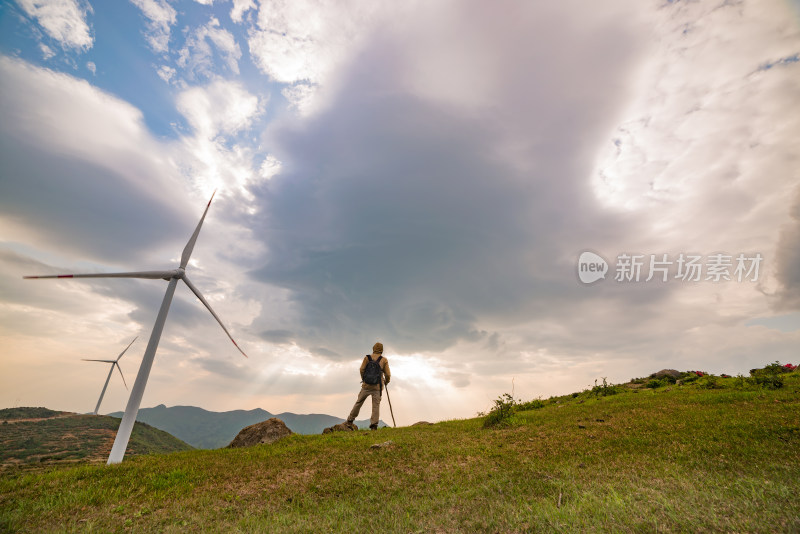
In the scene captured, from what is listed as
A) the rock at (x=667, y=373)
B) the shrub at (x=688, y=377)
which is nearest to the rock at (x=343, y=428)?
the shrub at (x=688, y=377)

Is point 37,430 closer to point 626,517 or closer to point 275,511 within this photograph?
point 275,511

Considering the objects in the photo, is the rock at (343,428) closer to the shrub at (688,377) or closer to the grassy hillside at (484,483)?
the grassy hillside at (484,483)

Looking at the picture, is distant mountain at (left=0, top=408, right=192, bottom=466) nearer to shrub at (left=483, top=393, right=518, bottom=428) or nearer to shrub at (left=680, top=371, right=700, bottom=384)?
shrub at (left=483, top=393, right=518, bottom=428)

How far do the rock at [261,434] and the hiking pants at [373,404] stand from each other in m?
3.99

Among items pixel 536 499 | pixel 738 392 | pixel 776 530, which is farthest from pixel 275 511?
pixel 738 392

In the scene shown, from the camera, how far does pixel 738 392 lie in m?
17.6

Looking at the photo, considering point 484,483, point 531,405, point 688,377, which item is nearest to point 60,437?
point 531,405

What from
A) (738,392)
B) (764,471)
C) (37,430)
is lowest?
(37,430)

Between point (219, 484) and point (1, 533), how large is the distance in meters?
4.89

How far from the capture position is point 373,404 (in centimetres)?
2159

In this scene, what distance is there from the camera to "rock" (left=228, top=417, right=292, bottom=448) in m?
19.6

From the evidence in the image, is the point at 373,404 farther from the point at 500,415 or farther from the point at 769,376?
the point at 769,376

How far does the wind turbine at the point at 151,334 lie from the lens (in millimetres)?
15767

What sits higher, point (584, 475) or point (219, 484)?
point (584, 475)
